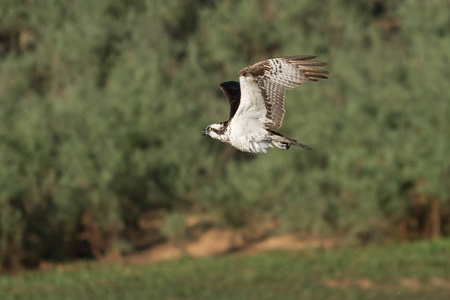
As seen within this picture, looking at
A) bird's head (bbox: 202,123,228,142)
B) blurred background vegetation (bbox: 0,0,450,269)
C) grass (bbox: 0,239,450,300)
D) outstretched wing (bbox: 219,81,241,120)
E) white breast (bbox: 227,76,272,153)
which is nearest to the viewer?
white breast (bbox: 227,76,272,153)

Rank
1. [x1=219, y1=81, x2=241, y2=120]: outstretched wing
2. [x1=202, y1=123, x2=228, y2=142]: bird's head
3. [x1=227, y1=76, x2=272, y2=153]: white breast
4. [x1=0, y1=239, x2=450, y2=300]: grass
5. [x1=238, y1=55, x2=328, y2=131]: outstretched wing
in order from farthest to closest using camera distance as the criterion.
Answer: [x1=0, y1=239, x2=450, y2=300]: grass → [x1=219, y1=81, x2=241, y2=120]: outstretched wing → [x1=202, y1=123, x2=228, y2=142]: bird's head → [x1=227, y1=76, x2=272, y2=153]: white breast → [x1=238, y1=55, x2=328, y2=131]: outstretched wing

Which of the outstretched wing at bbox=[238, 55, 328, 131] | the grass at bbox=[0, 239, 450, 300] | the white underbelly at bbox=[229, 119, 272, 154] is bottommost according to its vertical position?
the grass at bbox=[0, 239, 450, 300]

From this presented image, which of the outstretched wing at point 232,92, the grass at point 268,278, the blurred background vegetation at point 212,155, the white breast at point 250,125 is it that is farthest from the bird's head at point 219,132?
the blurred background vegetation at point 212,155

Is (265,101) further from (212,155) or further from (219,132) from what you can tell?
(212,155)

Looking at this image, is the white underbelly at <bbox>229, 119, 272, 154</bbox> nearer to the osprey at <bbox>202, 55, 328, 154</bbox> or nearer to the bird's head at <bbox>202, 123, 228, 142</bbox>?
the osprey at <bbox>202, 55, 328, 154</bbox>

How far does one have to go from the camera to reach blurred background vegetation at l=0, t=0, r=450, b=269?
85.9ft

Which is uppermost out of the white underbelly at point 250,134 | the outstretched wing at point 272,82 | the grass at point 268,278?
the outstretched wing at point 272,82

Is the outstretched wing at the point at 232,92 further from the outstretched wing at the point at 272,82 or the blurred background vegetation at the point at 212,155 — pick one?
the blurred background vegetation at the point at 212,155

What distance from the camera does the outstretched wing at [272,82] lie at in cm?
911

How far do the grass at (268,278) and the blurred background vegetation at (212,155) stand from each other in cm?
129

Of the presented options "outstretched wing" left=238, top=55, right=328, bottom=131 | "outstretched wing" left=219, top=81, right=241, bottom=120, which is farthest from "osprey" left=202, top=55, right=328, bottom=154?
"outstretched wing" left=219, top=81, right=241, bottom=120

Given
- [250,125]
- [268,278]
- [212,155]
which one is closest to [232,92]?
[250,125]

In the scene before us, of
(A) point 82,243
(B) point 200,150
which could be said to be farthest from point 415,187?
(A) point 82,243

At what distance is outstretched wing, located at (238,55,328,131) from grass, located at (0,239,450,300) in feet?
43.6
